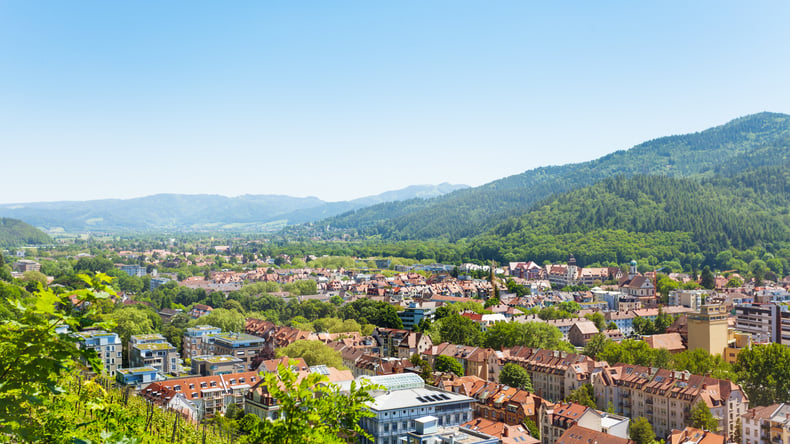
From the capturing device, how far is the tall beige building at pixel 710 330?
4950 cm

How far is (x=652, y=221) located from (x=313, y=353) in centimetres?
10352

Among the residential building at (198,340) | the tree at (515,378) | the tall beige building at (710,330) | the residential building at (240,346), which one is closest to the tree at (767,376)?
the tall beige building at (710,330)

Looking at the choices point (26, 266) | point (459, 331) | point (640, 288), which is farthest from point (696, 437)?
point (26, 266)

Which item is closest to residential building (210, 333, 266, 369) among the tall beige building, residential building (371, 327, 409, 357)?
residential building (371, 327, 409, 357)

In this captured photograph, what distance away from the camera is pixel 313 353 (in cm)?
4300

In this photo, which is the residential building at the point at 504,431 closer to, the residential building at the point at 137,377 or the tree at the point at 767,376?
the tree at the point at 767,376

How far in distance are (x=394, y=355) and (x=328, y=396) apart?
154ft

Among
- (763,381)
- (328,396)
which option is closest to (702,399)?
(763,381)

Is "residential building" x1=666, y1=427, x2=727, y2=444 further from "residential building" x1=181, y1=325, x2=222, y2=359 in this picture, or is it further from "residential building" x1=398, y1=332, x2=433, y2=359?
"residential building" x1=181, y1=325, x2=222, y2=359

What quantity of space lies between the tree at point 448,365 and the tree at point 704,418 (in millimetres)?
15093

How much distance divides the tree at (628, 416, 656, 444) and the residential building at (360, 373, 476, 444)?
26.0ft

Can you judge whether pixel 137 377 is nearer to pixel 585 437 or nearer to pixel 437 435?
pixel 437 435

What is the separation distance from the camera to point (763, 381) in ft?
128

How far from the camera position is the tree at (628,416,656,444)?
32.4m
